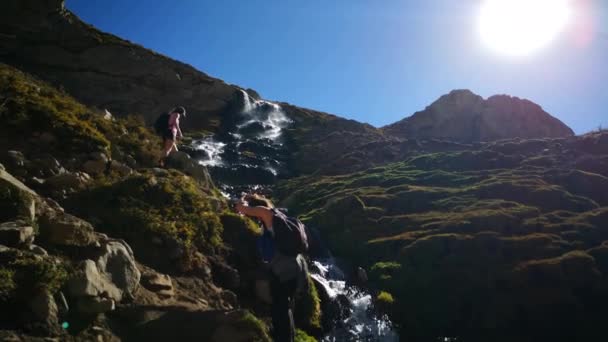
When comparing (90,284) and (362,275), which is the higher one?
(90,284)

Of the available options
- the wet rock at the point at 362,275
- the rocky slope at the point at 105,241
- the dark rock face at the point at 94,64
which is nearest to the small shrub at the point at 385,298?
the wet rock at the point at 362,275

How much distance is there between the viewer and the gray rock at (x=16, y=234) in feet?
24.0

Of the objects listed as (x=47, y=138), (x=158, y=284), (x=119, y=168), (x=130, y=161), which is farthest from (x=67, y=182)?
(x=130, y=161)

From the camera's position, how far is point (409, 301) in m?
20.7

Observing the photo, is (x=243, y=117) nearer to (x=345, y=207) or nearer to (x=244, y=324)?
(x=345, y=207)

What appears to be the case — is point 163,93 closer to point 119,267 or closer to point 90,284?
point 119,267

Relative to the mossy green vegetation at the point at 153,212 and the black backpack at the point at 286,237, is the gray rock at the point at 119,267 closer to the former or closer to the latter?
the mossy green vegetation at the point at 153,212

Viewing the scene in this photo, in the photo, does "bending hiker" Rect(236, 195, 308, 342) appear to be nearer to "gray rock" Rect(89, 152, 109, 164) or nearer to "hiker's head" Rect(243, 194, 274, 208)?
"hiker's head" Rect(243, 194, 274, 208)

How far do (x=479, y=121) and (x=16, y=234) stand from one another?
101726 millimetres

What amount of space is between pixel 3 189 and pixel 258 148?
5682cm

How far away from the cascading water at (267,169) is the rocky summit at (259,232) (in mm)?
181

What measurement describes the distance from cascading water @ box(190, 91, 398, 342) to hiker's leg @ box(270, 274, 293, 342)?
18.8 feet

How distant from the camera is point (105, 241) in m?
9.40

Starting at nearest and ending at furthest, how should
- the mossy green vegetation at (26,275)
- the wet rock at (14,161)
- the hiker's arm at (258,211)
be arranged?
the mossy green vegetation at (26,275)
the hiker's arm at (258,211)
the wet rock at (14,161)
